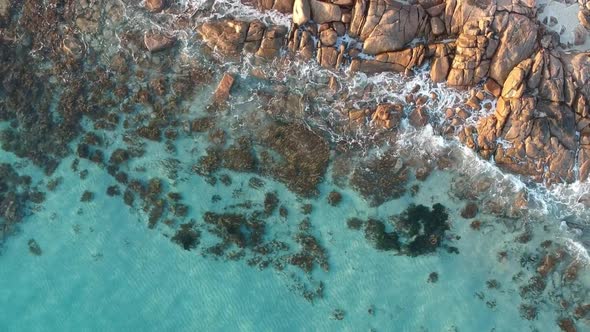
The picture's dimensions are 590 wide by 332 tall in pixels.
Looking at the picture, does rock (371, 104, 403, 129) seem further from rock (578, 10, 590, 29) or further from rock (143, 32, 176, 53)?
rock (143, 32, 176, 53)

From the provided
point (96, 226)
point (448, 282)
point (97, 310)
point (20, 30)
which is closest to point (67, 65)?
point (20, 30)

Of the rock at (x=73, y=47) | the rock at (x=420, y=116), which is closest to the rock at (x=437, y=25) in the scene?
the rock at (x=420, y=116)

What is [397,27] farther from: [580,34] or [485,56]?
[580,34]

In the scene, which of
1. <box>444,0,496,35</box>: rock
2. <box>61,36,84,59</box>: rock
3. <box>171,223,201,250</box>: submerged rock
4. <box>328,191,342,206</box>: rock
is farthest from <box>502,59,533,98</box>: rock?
<box>61,36,84,59</box>: rock

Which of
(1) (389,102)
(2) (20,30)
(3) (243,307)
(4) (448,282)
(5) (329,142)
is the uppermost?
(2) (20,30)

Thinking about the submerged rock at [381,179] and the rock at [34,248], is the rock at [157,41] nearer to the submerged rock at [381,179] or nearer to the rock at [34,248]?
the submerged rock at [381,179]

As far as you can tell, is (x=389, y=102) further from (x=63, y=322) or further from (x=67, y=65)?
(x=63, y=322)
